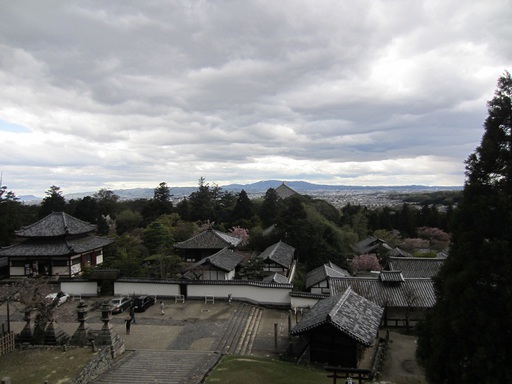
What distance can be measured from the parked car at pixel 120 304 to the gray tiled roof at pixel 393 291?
13.3 metres

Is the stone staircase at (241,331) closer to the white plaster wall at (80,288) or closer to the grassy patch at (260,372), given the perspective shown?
the grassy patch at (260,372)

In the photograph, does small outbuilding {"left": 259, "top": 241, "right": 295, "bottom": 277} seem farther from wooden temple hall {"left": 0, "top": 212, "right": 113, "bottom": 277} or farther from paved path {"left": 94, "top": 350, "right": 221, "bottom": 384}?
wooden temple hall {"left": 0, "top": 212, "right": 113, "bottom": 277}

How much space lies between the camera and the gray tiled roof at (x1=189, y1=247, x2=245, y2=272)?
26127 mm

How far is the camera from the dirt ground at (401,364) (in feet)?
45.3

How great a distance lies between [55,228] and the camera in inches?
1231

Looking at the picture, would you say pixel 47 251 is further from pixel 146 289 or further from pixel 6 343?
pixel 6 343

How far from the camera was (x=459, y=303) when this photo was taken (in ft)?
29.5

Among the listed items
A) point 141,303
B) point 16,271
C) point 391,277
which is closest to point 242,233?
point 391,277

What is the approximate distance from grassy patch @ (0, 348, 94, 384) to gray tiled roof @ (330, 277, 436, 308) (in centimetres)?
1582

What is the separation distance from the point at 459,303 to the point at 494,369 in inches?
61.5

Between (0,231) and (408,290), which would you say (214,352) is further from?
(0,231)

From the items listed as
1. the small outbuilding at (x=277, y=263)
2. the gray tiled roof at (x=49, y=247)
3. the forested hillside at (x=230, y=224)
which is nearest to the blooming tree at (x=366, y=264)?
the forested hillside at (x=230, y=224)

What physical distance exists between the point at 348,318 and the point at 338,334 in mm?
813

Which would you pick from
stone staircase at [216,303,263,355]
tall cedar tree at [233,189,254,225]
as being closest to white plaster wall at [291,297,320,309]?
stone staircase at [216,303,263,355]
